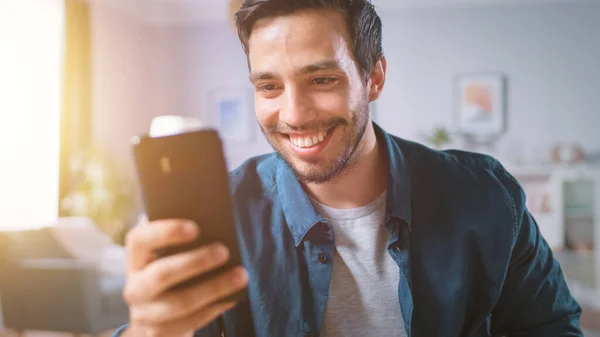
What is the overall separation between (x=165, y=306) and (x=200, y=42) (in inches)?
157

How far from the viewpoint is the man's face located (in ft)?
2.27

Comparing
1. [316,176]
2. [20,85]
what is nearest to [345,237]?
[316,176]

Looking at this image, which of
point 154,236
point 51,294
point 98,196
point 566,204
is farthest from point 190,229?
point 566,204

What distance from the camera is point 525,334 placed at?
780mm

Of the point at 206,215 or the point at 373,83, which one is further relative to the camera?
the point at 373,83

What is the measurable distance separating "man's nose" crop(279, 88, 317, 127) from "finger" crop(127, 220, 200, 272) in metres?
0.28

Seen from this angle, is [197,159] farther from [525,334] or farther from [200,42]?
[200,42]

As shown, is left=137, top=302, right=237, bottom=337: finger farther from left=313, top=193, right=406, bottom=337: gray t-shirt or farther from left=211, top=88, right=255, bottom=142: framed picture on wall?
left=211, top=88, right=255, bottom=142: framed picture on wall

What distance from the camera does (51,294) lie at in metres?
2.09

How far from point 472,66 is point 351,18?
3372 mm

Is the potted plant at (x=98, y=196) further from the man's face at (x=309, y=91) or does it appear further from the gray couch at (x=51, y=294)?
the man's face at (x=309, y=91)

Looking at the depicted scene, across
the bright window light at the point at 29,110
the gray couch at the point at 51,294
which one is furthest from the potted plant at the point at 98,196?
the gray couch at the point at 51,294

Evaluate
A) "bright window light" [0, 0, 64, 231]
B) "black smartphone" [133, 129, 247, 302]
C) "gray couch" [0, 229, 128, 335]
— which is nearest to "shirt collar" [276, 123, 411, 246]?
"black smartphone" [133, 129, 247, 302]

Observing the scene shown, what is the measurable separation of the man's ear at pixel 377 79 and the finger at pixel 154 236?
0.48 metres
